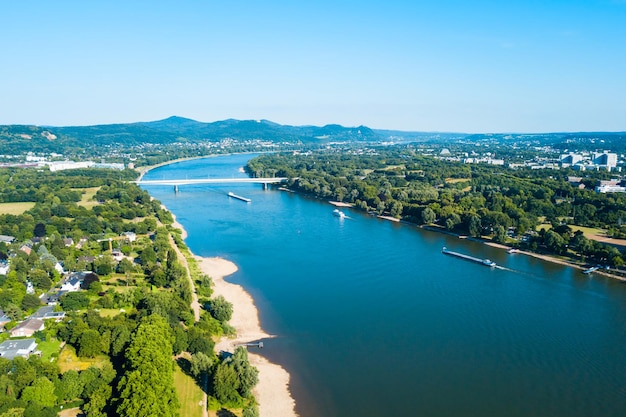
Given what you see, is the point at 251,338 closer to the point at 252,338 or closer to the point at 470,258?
the point at 252,338

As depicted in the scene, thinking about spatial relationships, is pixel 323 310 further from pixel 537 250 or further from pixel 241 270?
pixel 537 250

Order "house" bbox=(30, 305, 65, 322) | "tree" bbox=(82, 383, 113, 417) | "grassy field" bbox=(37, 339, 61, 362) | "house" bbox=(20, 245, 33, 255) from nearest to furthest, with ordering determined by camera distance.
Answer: "tree" bbox=(82, 383, 113, 417) < "grassy field" bbox=(37, 339, 61, 362) < "house" bbox=(30, 305, 65, 322) < "house" bbox=(20, 245, 33, 255)

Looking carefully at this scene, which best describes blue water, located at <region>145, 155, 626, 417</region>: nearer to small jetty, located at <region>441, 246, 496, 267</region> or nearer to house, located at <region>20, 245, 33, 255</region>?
small jetty, located at <region>441, 246, 496, 267</region>

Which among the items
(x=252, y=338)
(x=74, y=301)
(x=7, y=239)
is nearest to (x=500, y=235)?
(x=252, y=338)

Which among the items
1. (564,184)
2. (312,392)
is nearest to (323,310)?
(312,392)

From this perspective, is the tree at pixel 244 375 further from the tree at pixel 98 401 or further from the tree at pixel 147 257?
the tree at pixel 147 257

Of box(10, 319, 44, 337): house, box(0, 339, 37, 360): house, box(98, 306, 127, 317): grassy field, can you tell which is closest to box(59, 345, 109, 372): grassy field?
box(0, 339, 37, 360): house
